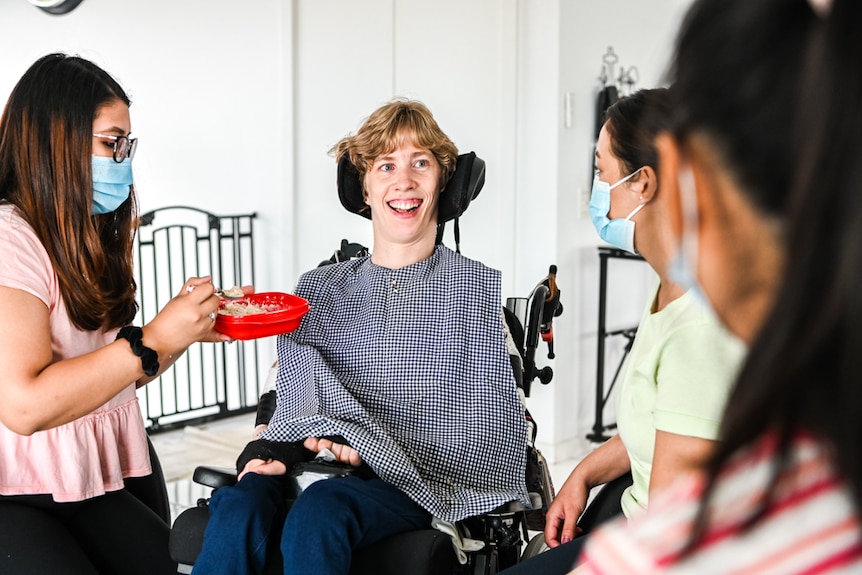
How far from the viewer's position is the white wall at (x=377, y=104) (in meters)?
3.84

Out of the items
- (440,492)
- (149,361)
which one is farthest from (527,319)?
(149,361)

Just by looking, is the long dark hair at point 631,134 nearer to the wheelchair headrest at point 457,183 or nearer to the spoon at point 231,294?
the wheelchair headrest at point 457,183

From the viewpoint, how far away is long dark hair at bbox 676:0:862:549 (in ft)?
1.65

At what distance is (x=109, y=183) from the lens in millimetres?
1742

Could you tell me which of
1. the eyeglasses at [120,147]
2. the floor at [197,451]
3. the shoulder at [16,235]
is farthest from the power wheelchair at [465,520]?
the floor at [197,451]

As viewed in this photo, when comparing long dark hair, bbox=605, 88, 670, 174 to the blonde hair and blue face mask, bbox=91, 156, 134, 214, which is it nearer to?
the blonde hair

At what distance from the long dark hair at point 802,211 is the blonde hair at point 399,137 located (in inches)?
64.0

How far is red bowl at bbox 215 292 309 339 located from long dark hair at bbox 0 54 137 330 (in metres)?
0.24

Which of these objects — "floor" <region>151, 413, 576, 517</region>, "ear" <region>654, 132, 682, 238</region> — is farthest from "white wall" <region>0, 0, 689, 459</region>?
"ear" <region>654, 132, 682, 238</region>

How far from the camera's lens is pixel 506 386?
6.53ft

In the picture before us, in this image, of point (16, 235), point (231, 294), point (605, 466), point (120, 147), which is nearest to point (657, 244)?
point (605, 466)

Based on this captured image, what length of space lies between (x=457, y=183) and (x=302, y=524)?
98cm

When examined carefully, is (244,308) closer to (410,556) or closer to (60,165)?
(60,165)

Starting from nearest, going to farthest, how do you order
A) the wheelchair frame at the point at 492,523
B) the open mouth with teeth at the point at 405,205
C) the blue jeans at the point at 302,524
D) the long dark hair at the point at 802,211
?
the long dark hair at the point at 802,211 → the blue jeans at the point at 302,524 → the wheelchair frame at the point at 492,523 → the open mouth with teeth at the point at 405,205
